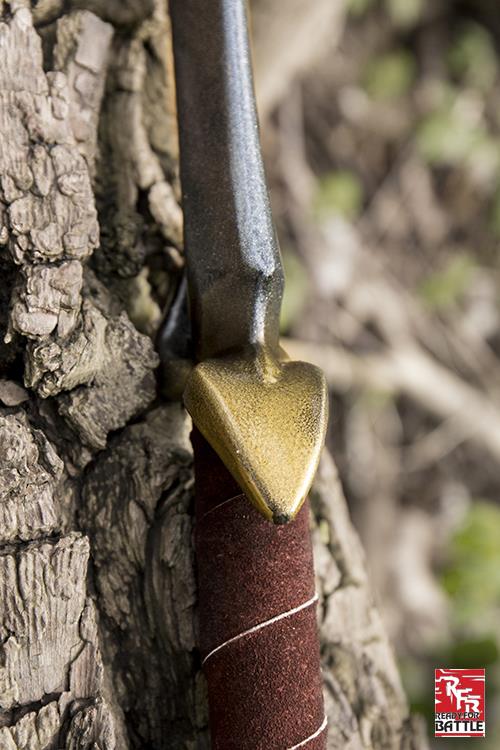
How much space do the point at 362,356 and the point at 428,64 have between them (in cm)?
79

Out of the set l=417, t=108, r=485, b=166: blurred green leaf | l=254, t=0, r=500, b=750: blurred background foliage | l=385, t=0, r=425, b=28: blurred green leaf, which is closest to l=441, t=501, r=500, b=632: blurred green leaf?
l=254, t=0, r=500, b=750: blurred background foliage

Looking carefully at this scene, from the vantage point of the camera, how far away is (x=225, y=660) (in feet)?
2.05

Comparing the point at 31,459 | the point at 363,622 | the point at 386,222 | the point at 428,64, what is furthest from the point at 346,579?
the point at 428,64

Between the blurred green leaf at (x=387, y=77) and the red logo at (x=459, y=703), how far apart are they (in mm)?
1587

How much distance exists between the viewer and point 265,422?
1.96 feet

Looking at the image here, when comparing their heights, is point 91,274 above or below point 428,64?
below

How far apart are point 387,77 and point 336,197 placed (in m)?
0.35

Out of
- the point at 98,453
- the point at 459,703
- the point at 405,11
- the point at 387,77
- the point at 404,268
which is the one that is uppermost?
the point at 405,11

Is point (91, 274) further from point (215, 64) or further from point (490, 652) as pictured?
point (490, 652)

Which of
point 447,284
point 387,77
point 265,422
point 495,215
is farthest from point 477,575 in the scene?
point 265,422

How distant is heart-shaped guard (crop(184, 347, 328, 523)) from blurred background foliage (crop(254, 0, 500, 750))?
46.6 inches

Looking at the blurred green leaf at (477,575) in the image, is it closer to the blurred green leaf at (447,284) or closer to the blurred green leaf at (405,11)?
the blurred green leaf at (447,284)

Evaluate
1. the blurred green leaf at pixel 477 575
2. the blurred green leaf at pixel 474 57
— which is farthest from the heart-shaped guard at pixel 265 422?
the blurred green leaf at pixel 474 57

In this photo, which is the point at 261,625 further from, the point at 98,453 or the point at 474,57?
the point at 474,57
